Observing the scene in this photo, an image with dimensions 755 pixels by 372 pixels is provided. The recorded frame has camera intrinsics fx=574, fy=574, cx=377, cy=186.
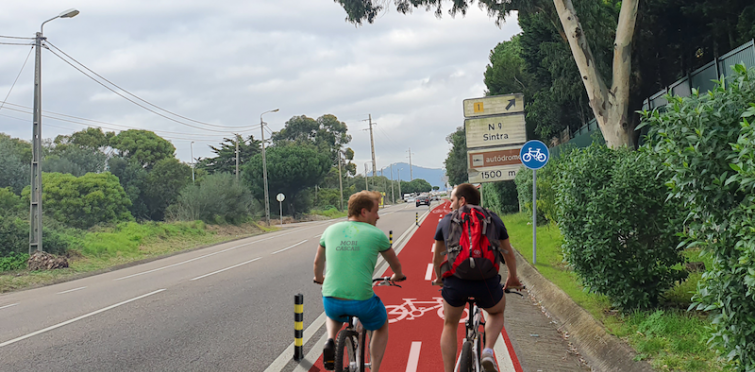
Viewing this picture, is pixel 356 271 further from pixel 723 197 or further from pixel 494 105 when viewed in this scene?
pixel 494 105

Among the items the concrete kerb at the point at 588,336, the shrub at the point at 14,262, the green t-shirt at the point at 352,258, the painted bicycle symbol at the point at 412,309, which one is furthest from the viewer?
the shrub at the point at 14,262

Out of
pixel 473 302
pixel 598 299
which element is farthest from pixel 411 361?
pixel 598 299

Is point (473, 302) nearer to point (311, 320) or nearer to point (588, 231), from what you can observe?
point (588, 231)

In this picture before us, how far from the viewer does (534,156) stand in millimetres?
12352

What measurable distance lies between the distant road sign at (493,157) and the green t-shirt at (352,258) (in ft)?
52.6

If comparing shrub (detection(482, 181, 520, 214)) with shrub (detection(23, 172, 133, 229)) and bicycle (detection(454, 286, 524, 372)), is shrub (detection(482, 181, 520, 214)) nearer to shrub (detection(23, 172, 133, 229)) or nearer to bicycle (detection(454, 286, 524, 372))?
shrub (detection(23, 172, 133, 229))

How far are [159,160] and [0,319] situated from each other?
47570 mm

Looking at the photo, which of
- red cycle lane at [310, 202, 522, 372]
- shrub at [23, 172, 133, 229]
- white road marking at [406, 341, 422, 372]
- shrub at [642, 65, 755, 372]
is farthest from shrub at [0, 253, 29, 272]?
shrub at [642, 65, 755, 372]

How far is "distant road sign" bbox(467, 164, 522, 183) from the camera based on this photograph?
19828mm

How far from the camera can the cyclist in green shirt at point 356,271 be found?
4156mm

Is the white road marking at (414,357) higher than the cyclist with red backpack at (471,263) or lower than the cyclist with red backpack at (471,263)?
lower

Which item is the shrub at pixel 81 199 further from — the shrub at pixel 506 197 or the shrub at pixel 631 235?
the shrub at pixel 631 235

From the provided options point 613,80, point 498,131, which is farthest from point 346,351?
point 498,131

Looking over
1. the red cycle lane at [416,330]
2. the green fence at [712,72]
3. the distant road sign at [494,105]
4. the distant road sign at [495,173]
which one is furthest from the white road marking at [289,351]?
the distant road sign at [494,105]
